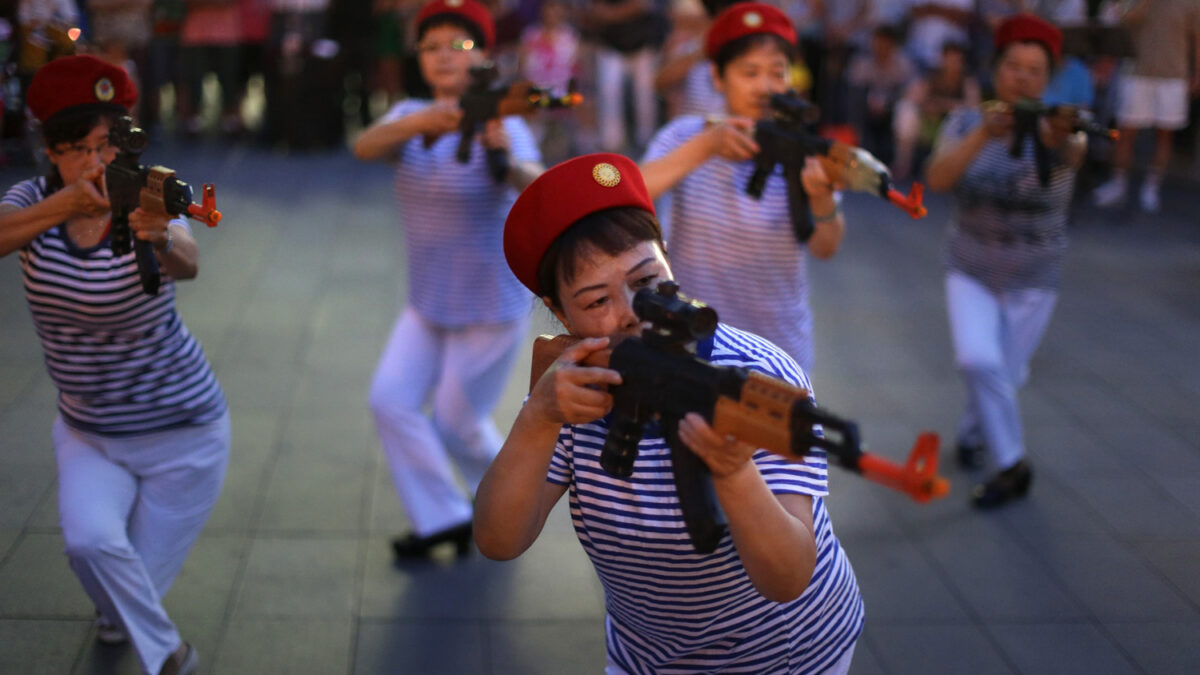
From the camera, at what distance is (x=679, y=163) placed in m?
4.32

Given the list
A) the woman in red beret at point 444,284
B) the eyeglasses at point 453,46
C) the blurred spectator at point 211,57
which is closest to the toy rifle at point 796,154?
the woman in red beret at point 444,284

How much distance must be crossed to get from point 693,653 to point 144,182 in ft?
6.84

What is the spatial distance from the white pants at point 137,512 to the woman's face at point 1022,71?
3.83 meters

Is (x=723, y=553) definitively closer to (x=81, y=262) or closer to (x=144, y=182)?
(x=144, y=182)

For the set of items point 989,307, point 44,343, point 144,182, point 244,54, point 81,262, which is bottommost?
point 244,54

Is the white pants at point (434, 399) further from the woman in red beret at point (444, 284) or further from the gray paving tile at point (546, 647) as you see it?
the gray paving tile at point (546, 647)

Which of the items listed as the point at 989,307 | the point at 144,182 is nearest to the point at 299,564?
the point at 144,182

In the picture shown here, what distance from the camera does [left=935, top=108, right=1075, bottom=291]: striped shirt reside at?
5457mm

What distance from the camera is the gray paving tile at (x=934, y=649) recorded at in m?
4.23

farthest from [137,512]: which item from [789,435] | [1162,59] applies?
[1162,59]

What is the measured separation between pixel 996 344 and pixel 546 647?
A: 2.75 m

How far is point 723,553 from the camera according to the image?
237 centimetres

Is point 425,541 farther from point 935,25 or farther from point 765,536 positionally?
point 935,25

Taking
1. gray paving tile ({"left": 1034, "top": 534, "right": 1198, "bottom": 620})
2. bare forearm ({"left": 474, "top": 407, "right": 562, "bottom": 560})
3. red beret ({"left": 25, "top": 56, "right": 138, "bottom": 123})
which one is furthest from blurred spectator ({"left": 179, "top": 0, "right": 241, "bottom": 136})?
bare forearm ({"left": 474, "top": 407, "right": 562, "bottom": 560})
